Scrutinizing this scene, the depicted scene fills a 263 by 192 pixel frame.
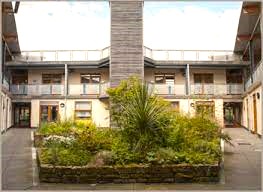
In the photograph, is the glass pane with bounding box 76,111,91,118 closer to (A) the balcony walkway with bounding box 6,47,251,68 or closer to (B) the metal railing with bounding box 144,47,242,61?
(A) the balcony walkway with bounding box 6,47,251,68

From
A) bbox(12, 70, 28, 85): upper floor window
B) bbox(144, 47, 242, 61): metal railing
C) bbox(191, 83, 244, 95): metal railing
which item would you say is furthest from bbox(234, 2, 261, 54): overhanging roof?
bbox(12, 70, 28, 85): upper floor window

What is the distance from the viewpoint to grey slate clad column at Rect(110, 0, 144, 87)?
2542 centimetres

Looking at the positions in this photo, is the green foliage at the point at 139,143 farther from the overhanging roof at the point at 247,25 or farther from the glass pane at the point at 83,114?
the glass pane at the point at 83,114

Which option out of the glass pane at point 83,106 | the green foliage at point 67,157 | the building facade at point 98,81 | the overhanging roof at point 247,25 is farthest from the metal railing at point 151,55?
the green foliage at point 67,157

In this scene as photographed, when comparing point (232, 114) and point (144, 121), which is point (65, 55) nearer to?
point (232, 114)

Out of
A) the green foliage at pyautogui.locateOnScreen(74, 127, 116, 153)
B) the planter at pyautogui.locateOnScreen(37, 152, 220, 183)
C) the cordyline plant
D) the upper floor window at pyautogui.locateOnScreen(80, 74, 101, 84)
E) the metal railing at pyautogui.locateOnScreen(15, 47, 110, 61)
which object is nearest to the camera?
the planter at pyautogui.locateOnScreen(37, 152, 220, 183)

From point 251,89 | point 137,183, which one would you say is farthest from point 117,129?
point 251,89

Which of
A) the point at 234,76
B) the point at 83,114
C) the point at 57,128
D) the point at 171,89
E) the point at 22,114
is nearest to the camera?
the point at 57,128

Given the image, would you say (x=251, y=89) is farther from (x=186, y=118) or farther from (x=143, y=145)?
(x=143, y=145)

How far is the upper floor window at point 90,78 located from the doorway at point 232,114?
416 inches

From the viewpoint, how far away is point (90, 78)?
100 ft

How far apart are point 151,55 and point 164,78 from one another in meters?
2.63

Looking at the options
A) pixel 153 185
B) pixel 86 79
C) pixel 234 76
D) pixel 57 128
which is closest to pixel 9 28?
pixel 86 79

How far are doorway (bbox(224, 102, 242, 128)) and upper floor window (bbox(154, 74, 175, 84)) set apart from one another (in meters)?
4.90
